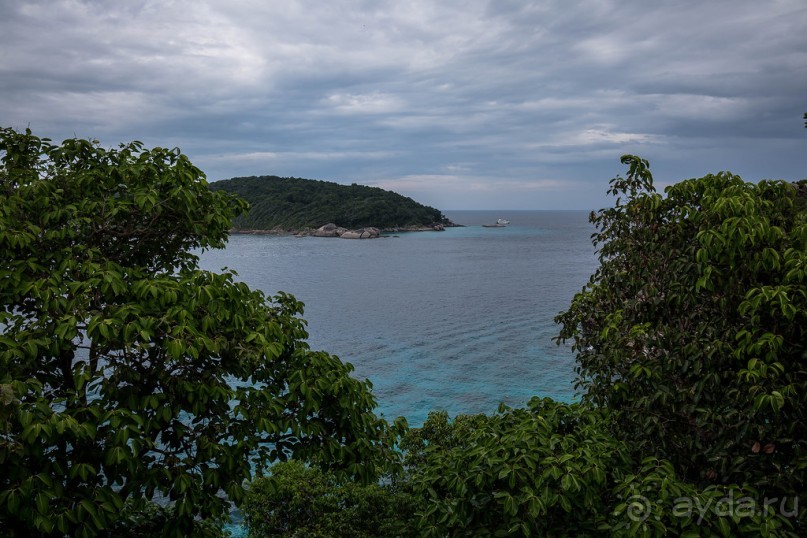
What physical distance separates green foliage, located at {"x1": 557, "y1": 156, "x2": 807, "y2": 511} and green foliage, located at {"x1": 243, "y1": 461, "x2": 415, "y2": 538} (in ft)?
16.8

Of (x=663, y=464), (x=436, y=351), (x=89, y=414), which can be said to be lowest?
(x=436, y=351)

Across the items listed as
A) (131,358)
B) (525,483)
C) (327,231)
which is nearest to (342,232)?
(327,231)

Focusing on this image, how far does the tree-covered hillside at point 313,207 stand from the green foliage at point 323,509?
158 meters

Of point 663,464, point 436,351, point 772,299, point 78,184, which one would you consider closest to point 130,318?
point 78,184

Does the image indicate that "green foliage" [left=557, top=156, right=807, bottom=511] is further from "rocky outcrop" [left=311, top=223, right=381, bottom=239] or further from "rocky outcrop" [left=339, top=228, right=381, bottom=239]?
"rocky outcrop" [left=311, top=223, right=381, bottom=239]

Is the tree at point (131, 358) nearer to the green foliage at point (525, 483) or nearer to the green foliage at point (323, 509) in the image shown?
the green foliage at point (525, 483)

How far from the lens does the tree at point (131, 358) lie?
604cm

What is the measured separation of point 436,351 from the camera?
122ft

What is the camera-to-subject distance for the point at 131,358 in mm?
6789

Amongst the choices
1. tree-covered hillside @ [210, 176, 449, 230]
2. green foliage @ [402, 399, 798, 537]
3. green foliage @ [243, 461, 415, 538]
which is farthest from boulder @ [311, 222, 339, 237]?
green foliage @ [402, 399, 798, 537]

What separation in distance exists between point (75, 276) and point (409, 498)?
7.40 metres

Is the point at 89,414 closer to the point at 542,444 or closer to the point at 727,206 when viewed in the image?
the point at 542,444

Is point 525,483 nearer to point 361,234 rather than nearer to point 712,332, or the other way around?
point 712,332

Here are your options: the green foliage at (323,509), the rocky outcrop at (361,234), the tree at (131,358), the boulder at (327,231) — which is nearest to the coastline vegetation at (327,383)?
the tree at (131,358)
